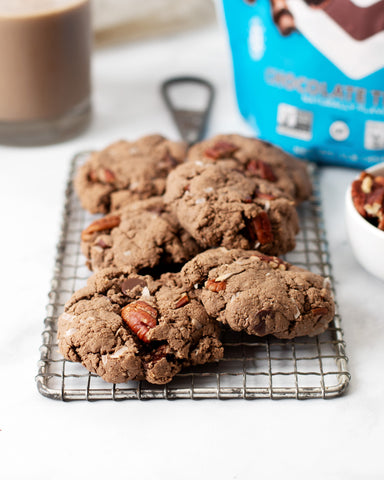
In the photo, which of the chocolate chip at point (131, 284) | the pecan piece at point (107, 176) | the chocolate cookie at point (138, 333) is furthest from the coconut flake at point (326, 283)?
the pecan piece at point (107, 176)

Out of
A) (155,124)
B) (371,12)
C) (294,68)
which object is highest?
(371,12)

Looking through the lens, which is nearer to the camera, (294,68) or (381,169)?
(381,169)

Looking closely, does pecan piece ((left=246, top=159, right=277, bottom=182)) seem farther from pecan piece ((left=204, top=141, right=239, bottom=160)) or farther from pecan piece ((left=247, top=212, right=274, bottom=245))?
pecan piece ((left=247, top=212, right=274, bottom=245))

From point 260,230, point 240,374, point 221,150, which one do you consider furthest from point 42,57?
point 240,374

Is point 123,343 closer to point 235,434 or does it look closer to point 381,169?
point 235,434

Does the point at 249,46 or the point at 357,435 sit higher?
the point at 249,46

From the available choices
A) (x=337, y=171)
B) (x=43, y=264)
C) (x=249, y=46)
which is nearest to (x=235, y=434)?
(x=43, y=264)

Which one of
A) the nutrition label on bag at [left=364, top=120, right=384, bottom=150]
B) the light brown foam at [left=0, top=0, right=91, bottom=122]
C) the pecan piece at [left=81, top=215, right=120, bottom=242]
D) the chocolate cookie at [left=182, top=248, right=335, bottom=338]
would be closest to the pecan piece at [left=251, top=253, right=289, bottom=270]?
the chocolate cookie at [left=182, top=248, right=335, bottom=338]
